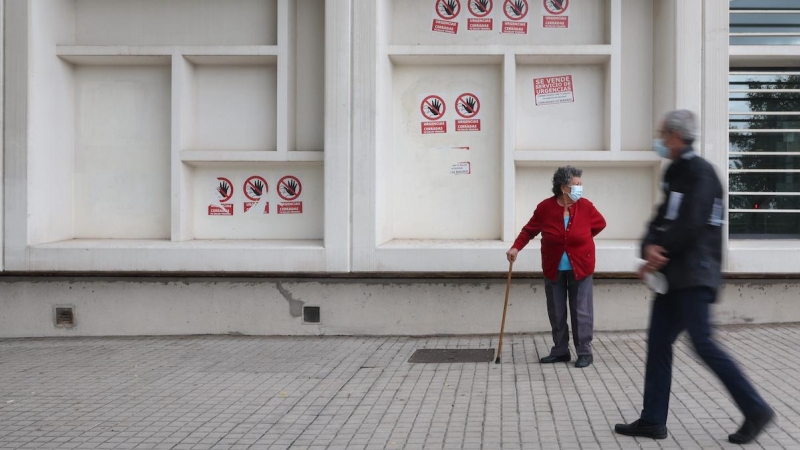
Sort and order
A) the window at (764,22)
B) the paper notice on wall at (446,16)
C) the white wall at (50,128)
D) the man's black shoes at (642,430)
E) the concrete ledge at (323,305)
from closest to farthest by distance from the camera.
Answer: the man's black shoes at (642,430) < the concrete ledge at (323,305) < the white wall at (50,128) < the window at (764,22) < the paper notice on wall at (446,16)

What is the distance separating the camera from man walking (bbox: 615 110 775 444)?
4438 millimetres

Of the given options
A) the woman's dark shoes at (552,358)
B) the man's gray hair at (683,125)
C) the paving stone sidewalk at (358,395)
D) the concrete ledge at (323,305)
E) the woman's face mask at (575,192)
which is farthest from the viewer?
the concrete ledge at (323,305)

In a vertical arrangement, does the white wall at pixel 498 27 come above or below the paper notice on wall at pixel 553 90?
above

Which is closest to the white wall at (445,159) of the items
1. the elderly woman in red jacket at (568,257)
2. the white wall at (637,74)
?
the white wall at (637,74)

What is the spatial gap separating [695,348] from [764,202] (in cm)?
560

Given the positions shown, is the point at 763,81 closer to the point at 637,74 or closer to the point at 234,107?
the point at 637,74

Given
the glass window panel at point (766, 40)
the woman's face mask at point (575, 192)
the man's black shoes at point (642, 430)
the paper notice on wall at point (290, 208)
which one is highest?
the glass window panel at point (766, 40)

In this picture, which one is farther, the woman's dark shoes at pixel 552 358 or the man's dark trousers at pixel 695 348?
the woman's dark shoes at pixel 552 358

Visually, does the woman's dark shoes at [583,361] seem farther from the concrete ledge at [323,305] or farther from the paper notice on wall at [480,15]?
the paper notice on wall at [480,15]

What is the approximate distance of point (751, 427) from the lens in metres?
4.47

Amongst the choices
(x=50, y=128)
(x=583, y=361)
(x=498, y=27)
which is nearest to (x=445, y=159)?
(x=498, y=27)

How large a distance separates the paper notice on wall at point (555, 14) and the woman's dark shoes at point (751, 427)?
19.6 feet

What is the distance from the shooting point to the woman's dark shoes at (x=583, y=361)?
6.98 meters

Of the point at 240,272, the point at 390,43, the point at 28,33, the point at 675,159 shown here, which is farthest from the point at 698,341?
the point at 28,33
